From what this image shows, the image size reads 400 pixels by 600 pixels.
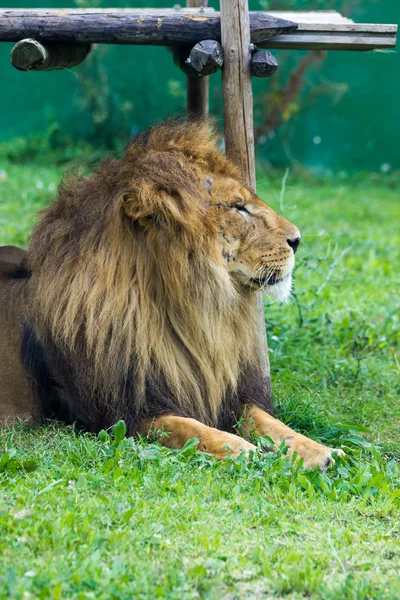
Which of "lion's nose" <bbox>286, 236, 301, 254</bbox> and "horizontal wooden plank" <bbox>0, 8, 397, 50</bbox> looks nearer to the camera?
"lion's nose" <bbox>286, 236, 301, 254</bbox>

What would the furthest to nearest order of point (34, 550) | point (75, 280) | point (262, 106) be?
point (262, 106), point (75, 280), point (34, 550)

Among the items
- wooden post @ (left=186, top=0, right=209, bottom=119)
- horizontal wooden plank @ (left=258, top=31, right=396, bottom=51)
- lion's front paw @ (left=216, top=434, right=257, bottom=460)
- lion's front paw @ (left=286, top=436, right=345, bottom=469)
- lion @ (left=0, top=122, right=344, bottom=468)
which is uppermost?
horizontal wooden plank @ (left=258, top=31, right=396, bottom=51)

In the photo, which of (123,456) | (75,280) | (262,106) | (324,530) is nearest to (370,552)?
(324,530)

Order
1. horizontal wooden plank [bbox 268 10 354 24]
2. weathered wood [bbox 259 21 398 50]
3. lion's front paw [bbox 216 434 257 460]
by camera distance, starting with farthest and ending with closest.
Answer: horizontal wooden plank [bbox 268 10 354 24] → weathered wood [bbox 259 21 398 50] → lion's front paw [bbox 216 434 257 460]

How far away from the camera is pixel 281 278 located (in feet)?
11.3

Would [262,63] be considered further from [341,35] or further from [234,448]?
[234,448]

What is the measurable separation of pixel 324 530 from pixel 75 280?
1.28 meters

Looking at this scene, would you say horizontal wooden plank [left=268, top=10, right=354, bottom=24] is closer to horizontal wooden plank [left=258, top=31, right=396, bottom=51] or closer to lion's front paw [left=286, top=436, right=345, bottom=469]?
horizontal wooden plank [left=258, top=31, right=396, bottom=51]

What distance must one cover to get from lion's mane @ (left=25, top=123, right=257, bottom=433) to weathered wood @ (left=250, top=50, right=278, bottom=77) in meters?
0.49

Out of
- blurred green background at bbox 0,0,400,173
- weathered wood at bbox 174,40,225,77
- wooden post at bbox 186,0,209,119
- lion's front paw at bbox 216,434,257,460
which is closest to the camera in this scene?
lion's front paw at bbox 216,434,257,460

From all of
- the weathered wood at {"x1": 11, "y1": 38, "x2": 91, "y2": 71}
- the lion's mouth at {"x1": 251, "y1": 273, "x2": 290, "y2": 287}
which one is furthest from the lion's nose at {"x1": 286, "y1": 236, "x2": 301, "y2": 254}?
the weathered wood at {"x1": 11, "y1": 38, "x2": 91, "y2": 71}

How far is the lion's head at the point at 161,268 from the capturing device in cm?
328

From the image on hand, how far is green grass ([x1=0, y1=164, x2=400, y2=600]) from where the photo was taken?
2.30 metres

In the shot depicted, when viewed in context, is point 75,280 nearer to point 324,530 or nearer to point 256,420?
point 256,420
